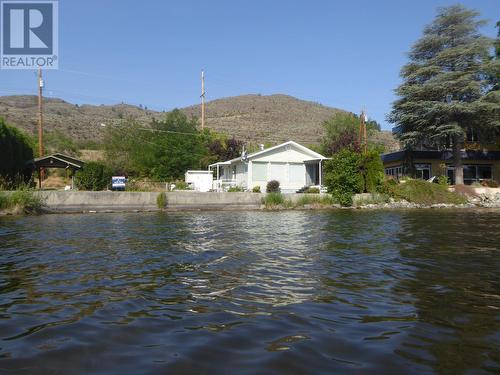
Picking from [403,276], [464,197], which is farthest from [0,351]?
[464,197]

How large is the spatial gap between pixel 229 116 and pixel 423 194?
224 feet

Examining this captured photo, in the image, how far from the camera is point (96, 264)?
816 cm

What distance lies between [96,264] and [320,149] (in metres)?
51.7

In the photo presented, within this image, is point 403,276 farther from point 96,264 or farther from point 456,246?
point 96,264

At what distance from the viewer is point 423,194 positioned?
33.3m

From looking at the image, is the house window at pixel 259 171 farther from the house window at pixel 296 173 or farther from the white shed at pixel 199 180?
the white shed at pixel 199 180

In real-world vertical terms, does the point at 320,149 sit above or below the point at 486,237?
above

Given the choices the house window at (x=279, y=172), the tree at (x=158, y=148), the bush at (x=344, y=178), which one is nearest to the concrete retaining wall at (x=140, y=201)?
the bush at (x=344, y=178)

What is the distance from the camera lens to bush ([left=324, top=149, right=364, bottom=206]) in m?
31.4

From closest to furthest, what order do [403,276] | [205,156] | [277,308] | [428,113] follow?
[277,308] < [403,276] < [428,113] < [205,156]

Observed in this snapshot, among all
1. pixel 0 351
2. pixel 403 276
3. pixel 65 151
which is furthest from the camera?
pixel 65 151

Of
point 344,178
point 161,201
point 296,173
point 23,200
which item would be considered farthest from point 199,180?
point 23,200

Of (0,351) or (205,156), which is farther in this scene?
(205,156)

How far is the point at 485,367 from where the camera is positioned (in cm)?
348
